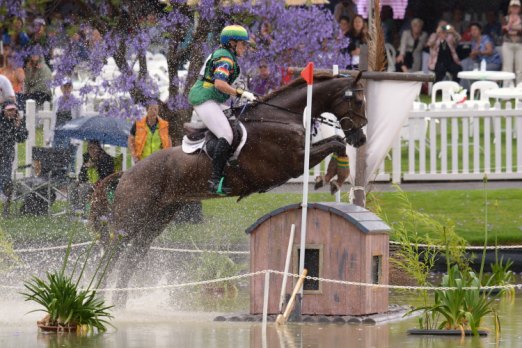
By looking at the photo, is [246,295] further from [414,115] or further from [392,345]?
[414,115]

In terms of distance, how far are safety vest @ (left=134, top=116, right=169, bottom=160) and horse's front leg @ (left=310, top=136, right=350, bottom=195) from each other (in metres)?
5.05

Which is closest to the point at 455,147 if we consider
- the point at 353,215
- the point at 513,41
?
the point at 513,41

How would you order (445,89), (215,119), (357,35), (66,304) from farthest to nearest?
(357,35) → (445,89) → (215,119) → (66,304)

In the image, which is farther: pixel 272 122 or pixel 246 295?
pixel 246 295

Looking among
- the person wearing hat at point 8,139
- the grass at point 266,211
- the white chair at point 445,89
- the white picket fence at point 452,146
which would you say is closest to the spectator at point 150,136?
the grass at point 266,211

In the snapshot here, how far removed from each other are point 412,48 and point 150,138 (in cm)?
1143

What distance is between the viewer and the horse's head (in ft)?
31.2

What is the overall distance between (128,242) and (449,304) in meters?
3.82

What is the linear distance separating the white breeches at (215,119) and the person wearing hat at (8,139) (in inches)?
259

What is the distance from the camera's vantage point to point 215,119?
9.52 m

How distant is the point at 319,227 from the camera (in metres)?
9.05

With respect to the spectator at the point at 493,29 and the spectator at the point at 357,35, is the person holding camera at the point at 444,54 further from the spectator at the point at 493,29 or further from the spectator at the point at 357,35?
the spectator at the point at 357,35

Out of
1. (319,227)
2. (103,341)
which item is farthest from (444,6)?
(103,341)

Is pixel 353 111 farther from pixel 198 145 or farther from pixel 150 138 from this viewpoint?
pixel 150 138
